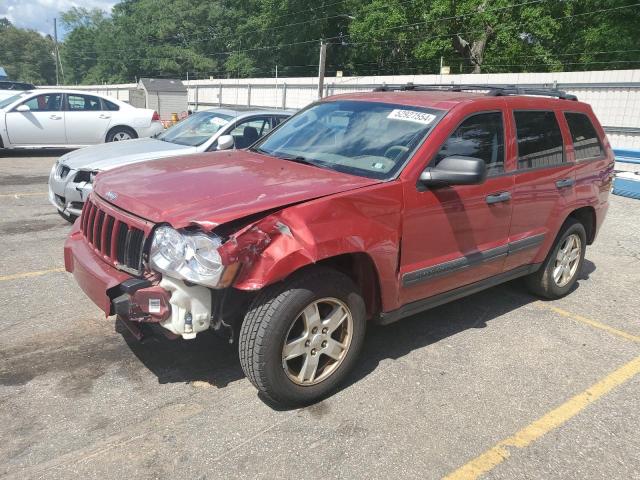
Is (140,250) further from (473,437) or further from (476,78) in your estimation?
(476,78)

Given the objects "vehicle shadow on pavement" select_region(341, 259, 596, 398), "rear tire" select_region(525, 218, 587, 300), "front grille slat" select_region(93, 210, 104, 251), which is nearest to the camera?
"front grille slat" select_region(93, 210, 104, 251)

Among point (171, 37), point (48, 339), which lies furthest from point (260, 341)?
point (171, 37)

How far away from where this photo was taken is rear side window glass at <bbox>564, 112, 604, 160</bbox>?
15.9ft

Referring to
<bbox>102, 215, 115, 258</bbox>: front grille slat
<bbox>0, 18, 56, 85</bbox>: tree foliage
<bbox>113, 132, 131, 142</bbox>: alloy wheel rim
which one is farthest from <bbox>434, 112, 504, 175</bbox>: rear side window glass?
<bbox>0, 18, 56, 85</bbox>: tree foliage

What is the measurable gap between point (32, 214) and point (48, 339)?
163 inches

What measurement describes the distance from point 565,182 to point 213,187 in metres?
3.11

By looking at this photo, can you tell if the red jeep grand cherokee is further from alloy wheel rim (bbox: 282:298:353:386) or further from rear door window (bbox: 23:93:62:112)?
rear door window (bbox: 23:93:62:112)

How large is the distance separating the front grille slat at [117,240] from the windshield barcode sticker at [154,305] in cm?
23

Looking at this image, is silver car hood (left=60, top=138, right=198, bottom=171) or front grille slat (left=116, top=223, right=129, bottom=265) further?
silver car hood (left=60, top=138, right=198, bottom=171)

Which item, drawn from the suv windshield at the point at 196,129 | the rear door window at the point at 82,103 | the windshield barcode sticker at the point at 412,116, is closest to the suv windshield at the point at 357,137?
the windshield barcode sticker at the point at 412,116

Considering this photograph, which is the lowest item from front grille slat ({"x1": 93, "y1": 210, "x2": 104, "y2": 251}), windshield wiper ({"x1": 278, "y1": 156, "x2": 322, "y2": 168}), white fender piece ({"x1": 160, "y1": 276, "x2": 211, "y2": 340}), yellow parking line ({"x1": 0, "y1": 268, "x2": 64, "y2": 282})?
yellow parking line ({"x1": 0, "y1": 268, "x2": 64, "y2": 282})

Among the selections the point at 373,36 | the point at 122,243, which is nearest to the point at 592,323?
the point at 122,243

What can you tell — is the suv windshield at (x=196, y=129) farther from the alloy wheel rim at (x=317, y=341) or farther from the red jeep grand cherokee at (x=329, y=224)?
the alloy wheel rim at (x=317, y=341)

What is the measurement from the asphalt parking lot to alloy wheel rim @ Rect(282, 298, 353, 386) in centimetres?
21
